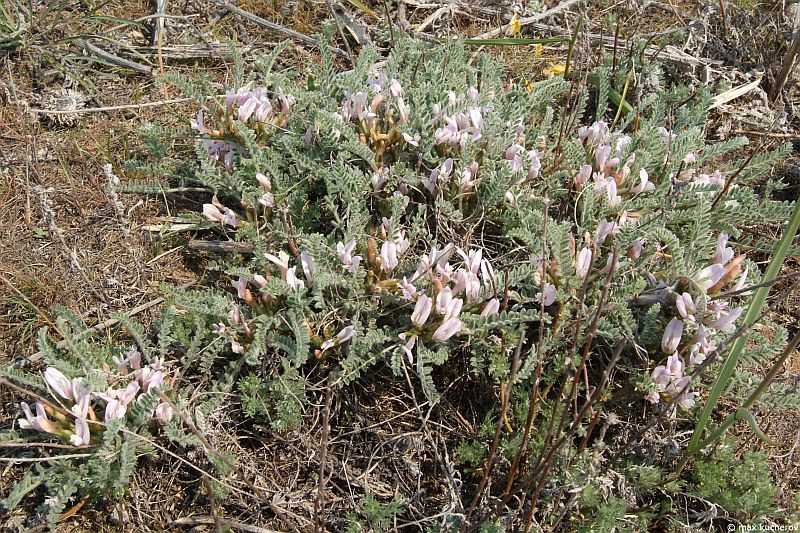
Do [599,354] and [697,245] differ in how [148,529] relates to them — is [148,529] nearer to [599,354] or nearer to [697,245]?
[599,354]

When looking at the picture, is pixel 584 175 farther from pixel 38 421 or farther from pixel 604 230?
pixel 38 421

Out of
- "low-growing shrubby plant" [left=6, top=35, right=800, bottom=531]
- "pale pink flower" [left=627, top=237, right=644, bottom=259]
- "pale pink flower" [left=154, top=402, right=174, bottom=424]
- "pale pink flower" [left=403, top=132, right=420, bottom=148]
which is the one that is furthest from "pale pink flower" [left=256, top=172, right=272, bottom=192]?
"pale pink flower" [left=627, top=237, right=644, bottom=259]

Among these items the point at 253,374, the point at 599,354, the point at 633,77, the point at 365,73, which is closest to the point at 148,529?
the point at 253,374

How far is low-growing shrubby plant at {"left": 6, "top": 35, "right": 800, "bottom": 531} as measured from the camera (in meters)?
2.46

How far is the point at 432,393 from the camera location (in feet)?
8.31

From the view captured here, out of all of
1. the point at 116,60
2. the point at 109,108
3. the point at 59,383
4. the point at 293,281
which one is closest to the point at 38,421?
the point at 59,383

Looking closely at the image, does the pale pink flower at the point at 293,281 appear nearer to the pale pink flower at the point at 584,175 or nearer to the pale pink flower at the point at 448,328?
the pale pink flower at the point at 448,328

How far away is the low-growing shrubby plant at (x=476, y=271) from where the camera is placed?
2.46 meters

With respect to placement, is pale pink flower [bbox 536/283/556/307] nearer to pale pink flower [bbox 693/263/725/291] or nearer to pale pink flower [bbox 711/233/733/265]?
pale pink flower [bbox 693/263/725/291]

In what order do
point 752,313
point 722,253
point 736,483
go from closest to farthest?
point 752,313
point 736,483
point 722,253

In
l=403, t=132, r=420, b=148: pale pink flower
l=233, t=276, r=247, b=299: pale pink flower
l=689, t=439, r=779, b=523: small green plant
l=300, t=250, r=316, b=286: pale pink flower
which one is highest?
l=403, t=132, r=420, b=148: pale pink flower

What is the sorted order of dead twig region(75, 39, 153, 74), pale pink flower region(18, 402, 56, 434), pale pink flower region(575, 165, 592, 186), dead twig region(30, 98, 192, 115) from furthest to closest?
dead twig region(75, 39, 153, 74), dead twig region(30, 98, 192, 115), pale pink flower region(575, 165, 592, 186), pale pink flower region(18, 402, 56, 434)

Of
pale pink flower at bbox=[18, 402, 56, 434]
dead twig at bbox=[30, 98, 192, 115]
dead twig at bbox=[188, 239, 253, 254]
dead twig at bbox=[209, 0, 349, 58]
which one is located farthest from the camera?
dead twig at bbox=[209, 0, 349, 58]

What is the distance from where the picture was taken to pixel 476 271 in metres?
2.62
